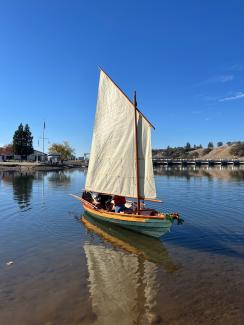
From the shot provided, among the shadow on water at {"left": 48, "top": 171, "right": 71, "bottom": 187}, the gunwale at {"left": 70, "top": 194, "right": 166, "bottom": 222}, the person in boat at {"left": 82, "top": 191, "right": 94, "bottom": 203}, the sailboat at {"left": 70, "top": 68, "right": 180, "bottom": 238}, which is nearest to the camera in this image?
the gunwale at {"left": 70, "top": 194, "right": 166, "bottom": 222}

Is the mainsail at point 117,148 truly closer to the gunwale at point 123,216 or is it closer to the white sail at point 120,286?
the gunwale at point 123,216

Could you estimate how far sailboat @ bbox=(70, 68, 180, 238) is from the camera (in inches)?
1019

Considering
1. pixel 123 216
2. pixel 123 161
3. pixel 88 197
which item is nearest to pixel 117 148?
pixel 123 161

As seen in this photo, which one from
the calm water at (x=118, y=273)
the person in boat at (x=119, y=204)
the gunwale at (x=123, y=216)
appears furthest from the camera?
the person in boat at (x=119, y=204)

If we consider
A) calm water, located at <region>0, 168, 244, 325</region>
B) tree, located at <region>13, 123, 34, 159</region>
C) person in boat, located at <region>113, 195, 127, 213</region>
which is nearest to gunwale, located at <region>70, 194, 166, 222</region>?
person in boat, located at <region>113, 195, 127, 213</region>

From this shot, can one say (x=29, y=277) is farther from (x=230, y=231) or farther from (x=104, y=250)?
(x=230, y=231)

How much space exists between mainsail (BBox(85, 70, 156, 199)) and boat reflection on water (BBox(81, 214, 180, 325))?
384 cm

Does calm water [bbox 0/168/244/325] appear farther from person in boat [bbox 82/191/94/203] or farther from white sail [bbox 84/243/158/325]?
person in boat [bbox 82/191/94/203]

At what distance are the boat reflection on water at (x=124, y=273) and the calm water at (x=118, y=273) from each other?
4 cm

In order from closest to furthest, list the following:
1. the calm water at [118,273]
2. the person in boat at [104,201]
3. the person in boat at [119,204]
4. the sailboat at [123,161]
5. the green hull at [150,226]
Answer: the calm water at [118,273] < the green hull at [150,226] < the sailboat at [123,161] < the person in boat at [119,204] < the person in boat at [104,201]

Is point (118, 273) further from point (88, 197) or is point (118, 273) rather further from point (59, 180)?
point (59, 180)

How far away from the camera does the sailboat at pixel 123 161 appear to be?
25889 millimetres

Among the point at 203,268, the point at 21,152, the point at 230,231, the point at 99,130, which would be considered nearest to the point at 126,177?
the point at 99,130

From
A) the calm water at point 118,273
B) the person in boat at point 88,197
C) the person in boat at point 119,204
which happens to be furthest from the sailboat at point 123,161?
the person in boat at point 88,197
